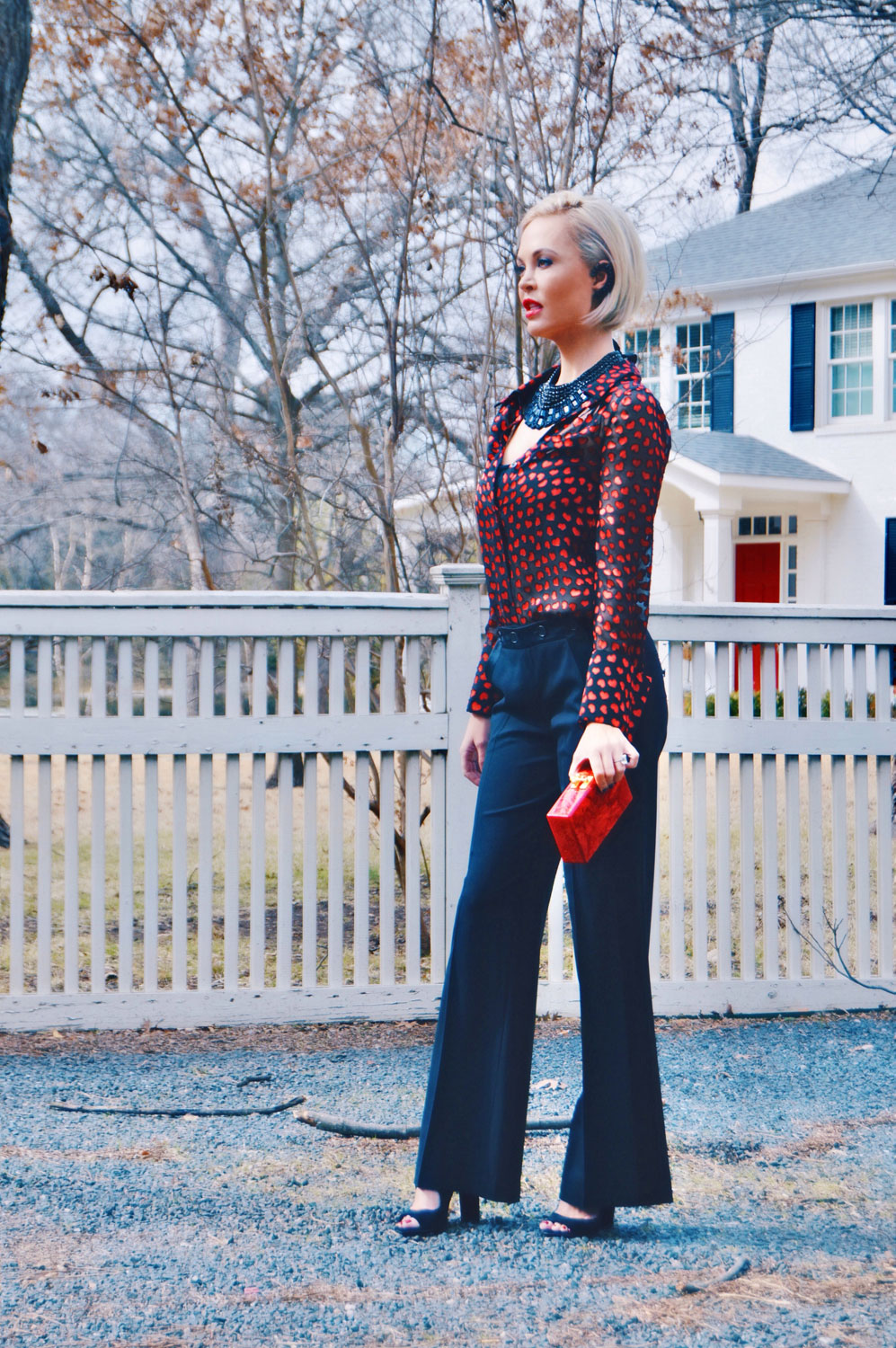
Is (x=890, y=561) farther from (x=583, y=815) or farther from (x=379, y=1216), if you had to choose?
(x=583, y=815)

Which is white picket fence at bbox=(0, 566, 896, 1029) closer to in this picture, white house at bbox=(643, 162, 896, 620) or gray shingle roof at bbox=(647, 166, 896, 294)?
white house at bbox=(643, 162, 896, 620)

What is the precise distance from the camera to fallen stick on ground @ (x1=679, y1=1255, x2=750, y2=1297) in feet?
6.92

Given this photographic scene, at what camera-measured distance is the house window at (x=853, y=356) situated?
14805 millimetres

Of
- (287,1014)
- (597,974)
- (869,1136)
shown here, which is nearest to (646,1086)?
(597,974)

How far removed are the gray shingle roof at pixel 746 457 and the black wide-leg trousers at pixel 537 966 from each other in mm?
12622

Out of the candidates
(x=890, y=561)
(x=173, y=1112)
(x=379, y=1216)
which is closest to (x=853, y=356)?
(x=890, y=561)

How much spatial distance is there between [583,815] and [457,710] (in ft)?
5.87

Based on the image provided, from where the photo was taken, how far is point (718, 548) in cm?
1510

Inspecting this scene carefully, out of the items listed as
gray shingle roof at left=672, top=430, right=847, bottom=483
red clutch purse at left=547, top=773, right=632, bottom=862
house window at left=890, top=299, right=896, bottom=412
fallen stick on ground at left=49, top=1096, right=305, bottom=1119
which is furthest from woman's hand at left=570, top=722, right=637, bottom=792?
house window at left=890, top=299, right=896, bottom=412

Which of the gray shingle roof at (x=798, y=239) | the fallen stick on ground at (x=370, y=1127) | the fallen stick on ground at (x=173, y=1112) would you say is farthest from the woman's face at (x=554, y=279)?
the gray shingle roof at (x=798, y=239)

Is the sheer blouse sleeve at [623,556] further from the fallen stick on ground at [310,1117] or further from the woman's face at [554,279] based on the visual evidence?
the fallen stick on ground at [310,1117]

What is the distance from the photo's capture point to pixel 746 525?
16.3 metres

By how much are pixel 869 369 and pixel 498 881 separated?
1420cm

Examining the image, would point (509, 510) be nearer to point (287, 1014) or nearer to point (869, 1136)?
point (869, 1136)
